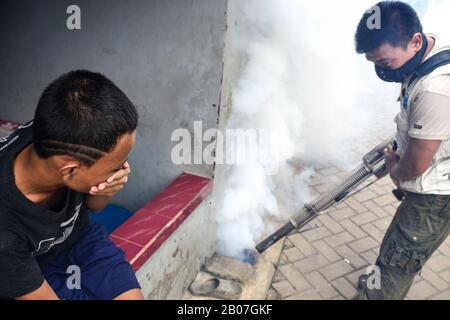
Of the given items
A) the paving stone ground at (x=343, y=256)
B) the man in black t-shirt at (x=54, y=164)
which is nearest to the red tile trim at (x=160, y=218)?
the man in black t-shirt at (x=54, y=164)

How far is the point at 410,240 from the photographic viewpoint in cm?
273

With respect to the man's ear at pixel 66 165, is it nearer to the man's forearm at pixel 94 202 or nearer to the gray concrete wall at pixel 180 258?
the man's forearm at pixel 94 202

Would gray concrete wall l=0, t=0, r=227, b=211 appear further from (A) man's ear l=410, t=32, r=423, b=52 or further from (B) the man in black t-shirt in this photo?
(B) the man in black t-shirt

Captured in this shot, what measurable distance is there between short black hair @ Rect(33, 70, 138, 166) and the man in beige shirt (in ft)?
6.16

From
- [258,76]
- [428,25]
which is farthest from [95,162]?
[428,25]

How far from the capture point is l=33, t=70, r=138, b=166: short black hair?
1.37 metres

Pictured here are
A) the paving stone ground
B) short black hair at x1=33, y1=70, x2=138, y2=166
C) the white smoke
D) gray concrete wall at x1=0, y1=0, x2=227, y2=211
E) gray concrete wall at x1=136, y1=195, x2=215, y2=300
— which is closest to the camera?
short black hair at x1=33, y1=70, x2=138, y2=166

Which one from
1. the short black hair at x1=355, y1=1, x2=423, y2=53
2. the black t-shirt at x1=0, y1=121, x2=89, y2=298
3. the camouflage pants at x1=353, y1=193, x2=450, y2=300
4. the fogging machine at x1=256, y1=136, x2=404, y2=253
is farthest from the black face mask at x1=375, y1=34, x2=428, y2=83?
the black t-shirt at x1=0, y1=121, x2=89, y2=298

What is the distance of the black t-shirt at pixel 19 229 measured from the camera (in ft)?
4.59

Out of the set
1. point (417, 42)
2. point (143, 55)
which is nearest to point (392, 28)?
point (417, 42)

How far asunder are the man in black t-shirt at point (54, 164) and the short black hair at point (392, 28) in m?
1.83

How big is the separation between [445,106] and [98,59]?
8.90ft

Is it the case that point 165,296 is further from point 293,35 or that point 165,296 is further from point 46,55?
point 293,35

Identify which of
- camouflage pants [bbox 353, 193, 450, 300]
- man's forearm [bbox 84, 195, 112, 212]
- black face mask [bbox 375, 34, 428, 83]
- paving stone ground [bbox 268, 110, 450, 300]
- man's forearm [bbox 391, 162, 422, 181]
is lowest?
paving stone ground [bbox 268, 110, 450, 300]
